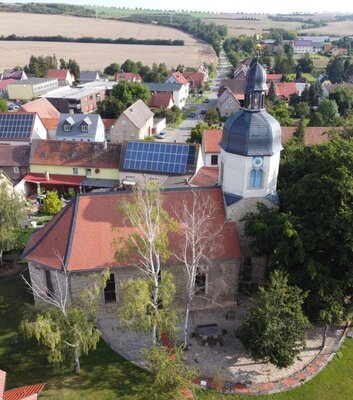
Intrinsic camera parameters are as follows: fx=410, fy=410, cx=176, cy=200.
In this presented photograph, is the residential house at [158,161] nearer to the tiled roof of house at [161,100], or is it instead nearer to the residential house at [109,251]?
the residential house at [109,251]

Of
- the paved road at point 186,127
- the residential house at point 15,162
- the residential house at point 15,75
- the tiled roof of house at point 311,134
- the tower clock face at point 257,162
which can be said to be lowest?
the paved road at point 186,127

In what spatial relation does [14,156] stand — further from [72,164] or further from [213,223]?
[213,223]

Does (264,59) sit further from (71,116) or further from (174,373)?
(174,373)

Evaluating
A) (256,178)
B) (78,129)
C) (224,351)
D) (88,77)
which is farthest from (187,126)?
(224,351)

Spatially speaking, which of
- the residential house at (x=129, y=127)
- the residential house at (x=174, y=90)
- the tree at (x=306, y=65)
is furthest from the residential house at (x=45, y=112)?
the tree at (x=306, y=65)

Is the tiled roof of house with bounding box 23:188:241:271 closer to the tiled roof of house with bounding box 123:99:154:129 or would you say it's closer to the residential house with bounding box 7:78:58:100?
the tiled roof of house with bounding box 123:99:154:129

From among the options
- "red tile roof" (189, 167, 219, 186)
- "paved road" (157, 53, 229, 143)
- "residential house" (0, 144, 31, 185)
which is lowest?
"paved road" (157, 53, 229, 143)

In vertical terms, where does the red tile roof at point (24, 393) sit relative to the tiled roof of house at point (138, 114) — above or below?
below

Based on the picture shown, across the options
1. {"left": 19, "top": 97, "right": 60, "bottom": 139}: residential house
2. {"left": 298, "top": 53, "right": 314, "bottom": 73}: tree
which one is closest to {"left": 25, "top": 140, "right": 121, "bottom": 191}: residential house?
{"left": 19, "top": 97, "right": 60, "bottom": 139}: residential house
